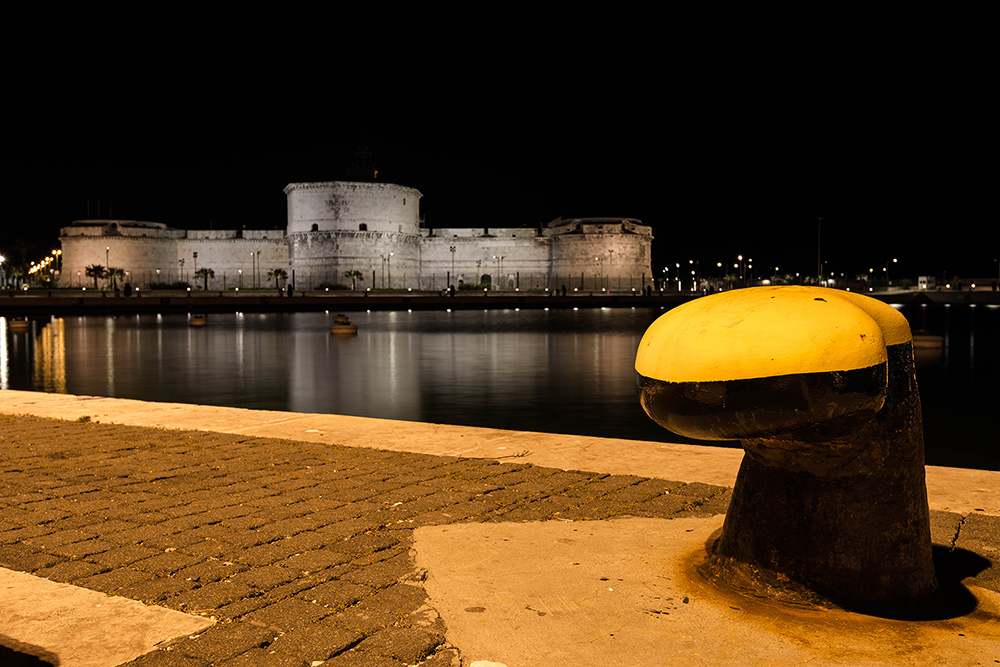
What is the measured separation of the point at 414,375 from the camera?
17703mm

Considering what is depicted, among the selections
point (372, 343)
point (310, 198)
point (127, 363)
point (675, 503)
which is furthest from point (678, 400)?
point (310, 198)

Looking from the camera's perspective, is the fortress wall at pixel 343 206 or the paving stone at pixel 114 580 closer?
the paving stone at pixel 114 580

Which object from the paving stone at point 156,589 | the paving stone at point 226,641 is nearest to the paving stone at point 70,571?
the paving stone at point 156,589

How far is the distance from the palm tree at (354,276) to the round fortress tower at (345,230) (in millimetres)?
509

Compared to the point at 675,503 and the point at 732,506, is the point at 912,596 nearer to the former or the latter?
the point at 732,506

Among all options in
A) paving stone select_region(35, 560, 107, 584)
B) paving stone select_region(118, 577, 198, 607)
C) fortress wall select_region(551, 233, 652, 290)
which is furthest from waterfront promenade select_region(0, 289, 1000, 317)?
paving stone select_region(118, 577, 198, 607)

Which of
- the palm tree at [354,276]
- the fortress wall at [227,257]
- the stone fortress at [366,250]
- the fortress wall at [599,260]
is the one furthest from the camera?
the fortress wall at [227,257]

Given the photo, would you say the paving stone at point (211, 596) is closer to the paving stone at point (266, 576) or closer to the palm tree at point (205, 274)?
the paving stone at point (266, 576)

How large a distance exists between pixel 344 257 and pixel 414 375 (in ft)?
217

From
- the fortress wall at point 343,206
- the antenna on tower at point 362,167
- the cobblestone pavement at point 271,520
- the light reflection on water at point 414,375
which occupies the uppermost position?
the antenna on tower at point 362,167

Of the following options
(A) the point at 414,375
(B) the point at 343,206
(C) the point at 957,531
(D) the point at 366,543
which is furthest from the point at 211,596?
(B) the point at 343,206

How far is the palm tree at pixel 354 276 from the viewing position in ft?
264

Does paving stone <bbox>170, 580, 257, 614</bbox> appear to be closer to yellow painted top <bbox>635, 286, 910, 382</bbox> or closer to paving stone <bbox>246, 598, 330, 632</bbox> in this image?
paving stone <bbox>246, 598, 330, 632</bbox>

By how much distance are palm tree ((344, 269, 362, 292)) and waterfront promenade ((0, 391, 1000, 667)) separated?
75.6m
